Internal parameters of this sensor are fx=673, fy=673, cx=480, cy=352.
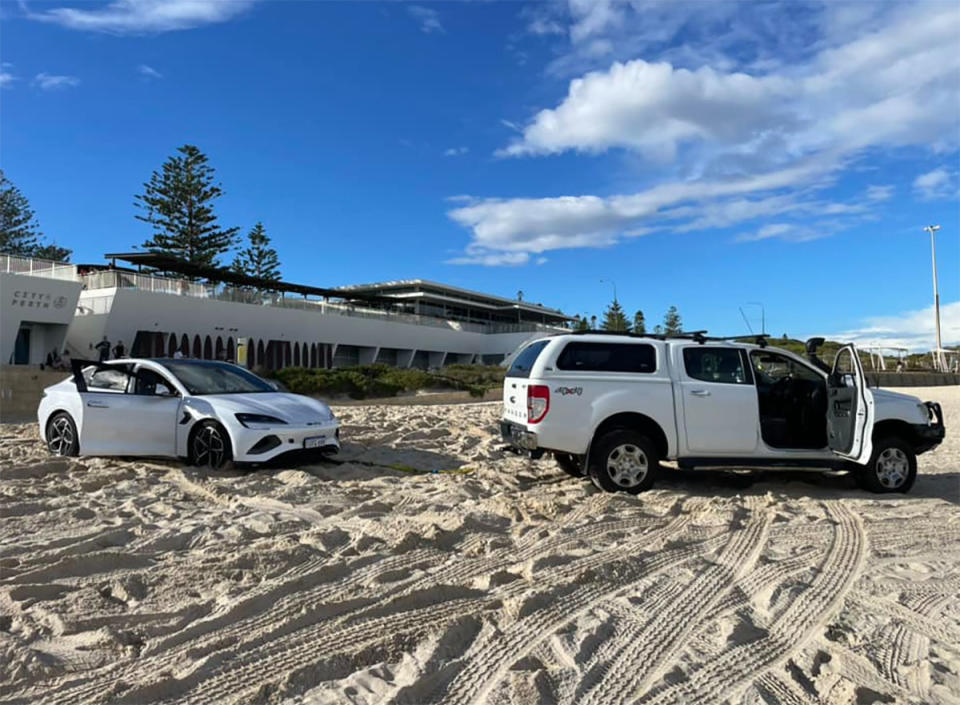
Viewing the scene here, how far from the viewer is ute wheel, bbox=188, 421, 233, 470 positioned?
8.29m

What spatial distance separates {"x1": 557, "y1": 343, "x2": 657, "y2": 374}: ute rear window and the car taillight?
1.17 feet

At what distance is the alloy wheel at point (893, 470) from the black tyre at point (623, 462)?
265 cm

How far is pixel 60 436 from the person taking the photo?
9359 millimetres

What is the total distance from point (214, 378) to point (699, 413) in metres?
6.49

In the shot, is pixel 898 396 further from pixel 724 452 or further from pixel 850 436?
pixel 724 452

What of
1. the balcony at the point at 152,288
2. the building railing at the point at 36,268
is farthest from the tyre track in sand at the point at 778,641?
the balcony at the point at 152,288

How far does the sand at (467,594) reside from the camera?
3195 millimetres

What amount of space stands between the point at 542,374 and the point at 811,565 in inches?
132

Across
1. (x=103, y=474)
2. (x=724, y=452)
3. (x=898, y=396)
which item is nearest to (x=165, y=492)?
(x=103, y=474)

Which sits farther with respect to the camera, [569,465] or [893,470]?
[569,465]

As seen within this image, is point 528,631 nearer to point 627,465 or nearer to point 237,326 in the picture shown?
point 627,465

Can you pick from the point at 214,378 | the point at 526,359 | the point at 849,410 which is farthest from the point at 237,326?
the point at 849,410

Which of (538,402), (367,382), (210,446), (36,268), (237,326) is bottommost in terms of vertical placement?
(210,446)

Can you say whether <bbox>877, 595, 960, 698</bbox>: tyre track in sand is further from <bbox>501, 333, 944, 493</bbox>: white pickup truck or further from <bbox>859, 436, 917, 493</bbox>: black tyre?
<bbox>859, 436, 917, 493</bbox>: black tyre
